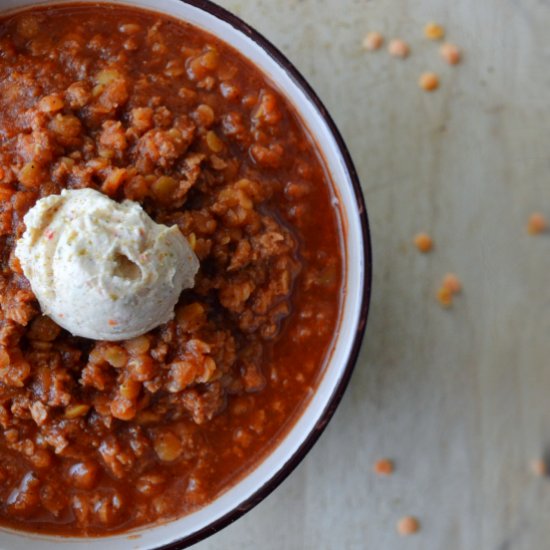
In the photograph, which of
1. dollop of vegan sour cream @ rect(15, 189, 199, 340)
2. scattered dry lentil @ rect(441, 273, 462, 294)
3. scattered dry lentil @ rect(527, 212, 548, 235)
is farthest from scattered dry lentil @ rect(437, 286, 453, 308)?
dollop of vegan sour cream @ rect(15, 189, 199, 340)

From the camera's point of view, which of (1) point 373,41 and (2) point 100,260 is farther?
(1) point 373,41

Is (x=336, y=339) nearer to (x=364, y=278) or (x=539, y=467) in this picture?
(x=364, y=278)

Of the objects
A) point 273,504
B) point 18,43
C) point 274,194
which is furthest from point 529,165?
point 18,43

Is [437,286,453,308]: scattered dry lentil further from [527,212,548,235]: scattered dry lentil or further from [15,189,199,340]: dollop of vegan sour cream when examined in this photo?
[15,189,199,340]: dollop of vegan sour cream

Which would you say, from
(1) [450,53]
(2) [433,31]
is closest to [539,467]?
(1) [450,53]

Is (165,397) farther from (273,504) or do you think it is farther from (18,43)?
(18,43)

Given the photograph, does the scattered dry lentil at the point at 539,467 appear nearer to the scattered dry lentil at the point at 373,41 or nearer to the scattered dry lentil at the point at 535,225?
the scattered dry lentil at the point at 535,225

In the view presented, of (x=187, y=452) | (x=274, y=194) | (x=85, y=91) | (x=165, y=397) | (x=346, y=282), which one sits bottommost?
(x=187, y=452)
